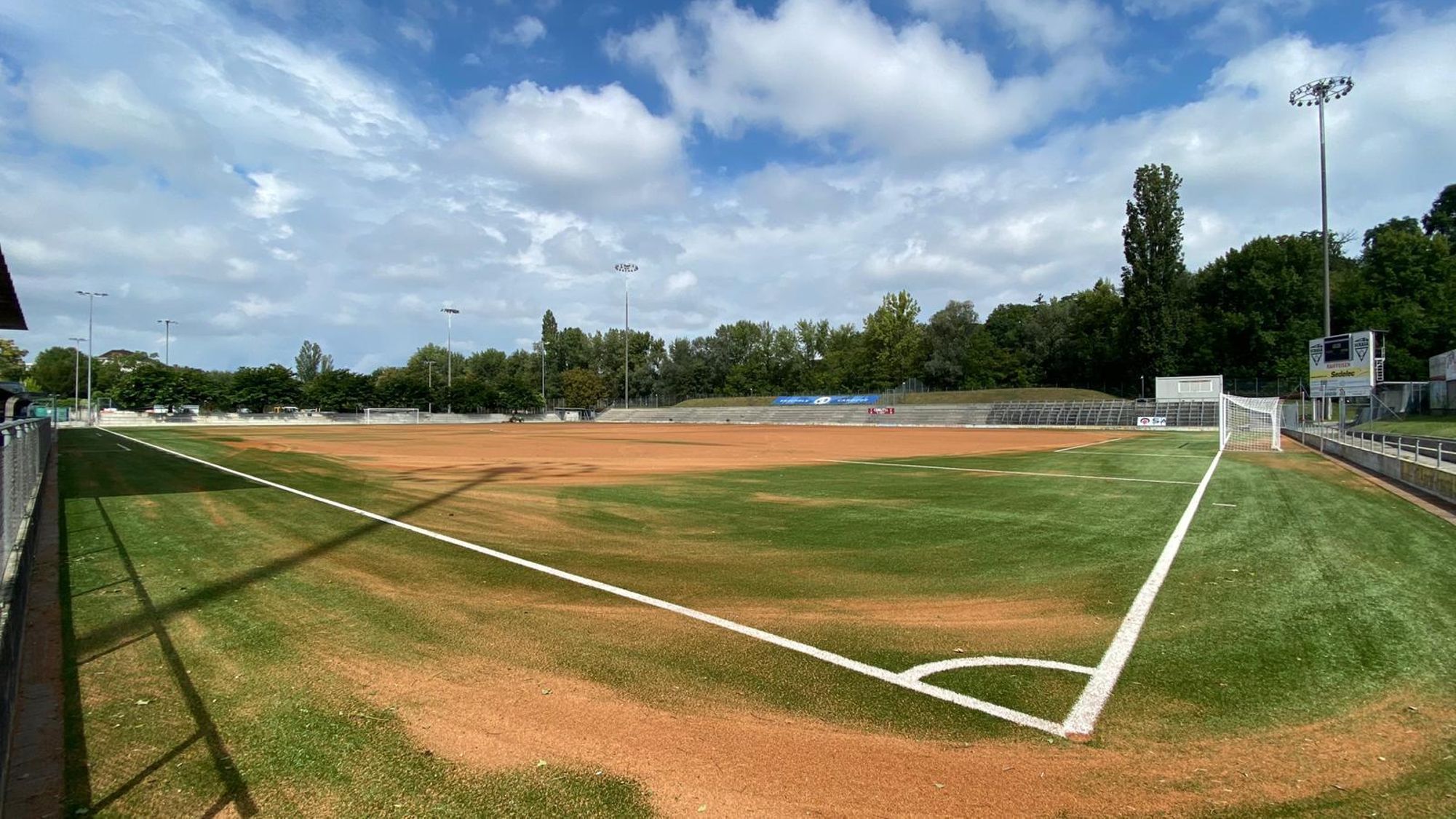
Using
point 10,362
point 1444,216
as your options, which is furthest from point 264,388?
point 1444,216

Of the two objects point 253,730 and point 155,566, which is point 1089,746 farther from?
point 155,566

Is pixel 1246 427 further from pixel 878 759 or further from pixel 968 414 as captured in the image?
pixel 878 759

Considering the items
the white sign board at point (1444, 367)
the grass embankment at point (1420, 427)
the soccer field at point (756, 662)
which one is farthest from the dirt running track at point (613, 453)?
the white sign board at point (1444, 367)

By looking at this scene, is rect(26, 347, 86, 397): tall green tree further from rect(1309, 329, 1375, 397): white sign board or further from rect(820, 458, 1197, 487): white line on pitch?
rect(1309, 329, 1375, 397): white sign board

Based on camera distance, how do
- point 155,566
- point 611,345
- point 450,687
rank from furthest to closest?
point 611,345
point 155,566
point 450,687

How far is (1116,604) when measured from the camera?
21.6 feet

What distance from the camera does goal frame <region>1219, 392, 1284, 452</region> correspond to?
97.2ft

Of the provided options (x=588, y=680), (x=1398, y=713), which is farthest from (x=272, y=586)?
(x=1398, y=713)

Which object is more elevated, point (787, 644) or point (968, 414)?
point (968, 414)

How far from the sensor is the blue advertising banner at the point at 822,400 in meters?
91.1

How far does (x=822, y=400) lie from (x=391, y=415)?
59366 mm

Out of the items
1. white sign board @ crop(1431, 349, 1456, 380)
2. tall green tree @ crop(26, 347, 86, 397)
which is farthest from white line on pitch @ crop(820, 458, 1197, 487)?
tall green tree @ crop(26, 347, 86, 397)

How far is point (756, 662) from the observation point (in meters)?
5.08

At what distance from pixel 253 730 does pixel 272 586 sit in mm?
3656
